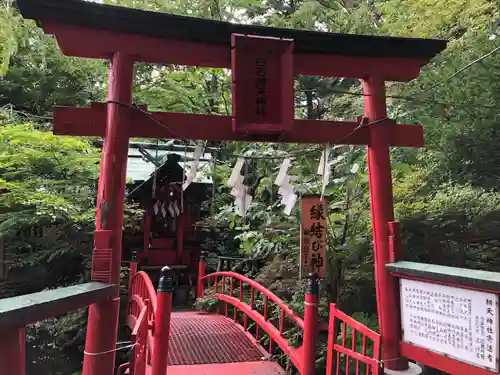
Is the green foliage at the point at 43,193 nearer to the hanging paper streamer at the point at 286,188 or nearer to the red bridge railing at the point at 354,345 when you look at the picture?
the hanging paper streamer at the point at 286,188

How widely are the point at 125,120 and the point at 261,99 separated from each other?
140 centimetres

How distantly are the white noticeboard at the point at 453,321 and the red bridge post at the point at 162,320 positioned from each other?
2.38 m

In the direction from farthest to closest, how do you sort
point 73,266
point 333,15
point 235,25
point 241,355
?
point 73,266 → point 333,15 → point 241,355 → point 235,25

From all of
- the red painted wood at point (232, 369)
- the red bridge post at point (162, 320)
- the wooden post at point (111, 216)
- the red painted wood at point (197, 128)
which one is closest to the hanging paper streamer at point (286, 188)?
the red painted wood at point (197, 128)

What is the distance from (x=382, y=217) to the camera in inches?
189

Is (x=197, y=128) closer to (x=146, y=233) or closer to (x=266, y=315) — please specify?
(x=266, y=315)

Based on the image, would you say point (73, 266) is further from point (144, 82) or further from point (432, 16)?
point (432, 16)

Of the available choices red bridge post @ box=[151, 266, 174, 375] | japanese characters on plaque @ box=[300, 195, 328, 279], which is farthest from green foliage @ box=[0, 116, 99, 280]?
japanese characters on plaque @ box=[300, 195, 328, 279]

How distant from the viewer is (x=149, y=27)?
14.0 ft

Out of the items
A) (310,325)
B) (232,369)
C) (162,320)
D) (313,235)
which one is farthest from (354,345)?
(232,369)

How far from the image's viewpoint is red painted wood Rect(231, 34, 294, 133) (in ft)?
14.6

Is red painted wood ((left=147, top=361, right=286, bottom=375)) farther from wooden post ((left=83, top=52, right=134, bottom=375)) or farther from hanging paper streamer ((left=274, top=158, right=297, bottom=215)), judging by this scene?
hanging paper streamer ((left=274, top=158, right=297, bottom=215))

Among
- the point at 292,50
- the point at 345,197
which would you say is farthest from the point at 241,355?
the point at 292,50

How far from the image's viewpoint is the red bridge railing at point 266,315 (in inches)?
213
